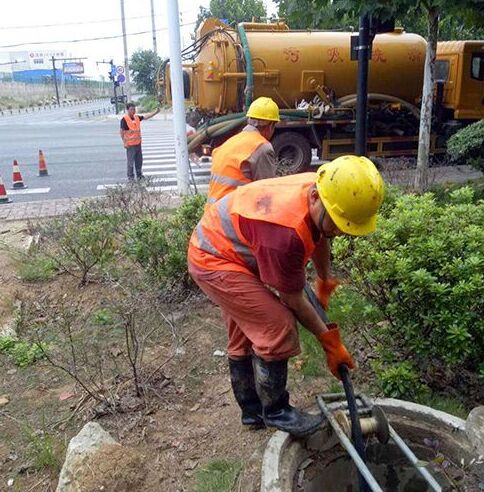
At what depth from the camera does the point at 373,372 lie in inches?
125

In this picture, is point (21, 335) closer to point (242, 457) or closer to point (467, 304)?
Answer: point (242, 457)

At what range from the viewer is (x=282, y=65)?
9695 millimetres

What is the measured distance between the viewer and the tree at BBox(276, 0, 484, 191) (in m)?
4.50

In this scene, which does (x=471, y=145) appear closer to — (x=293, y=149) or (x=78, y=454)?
(x=293, y=149)

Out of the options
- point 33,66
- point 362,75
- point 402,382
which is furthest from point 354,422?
point 33,66

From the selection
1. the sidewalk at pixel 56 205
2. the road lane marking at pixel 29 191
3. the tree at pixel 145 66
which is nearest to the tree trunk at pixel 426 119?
the sidewalk at pixel 56 205

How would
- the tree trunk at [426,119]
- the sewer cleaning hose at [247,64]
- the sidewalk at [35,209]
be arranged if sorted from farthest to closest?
the sewer cleaning hose at [247,64] → the sidewalk at [35,209] → the tree trunk at [426,119]

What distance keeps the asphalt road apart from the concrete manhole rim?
685cm

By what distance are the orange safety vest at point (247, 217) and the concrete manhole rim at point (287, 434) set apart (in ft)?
2.58

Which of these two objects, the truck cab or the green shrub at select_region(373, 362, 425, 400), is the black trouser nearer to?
the truck cab

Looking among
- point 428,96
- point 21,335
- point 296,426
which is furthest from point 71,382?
point 428,96

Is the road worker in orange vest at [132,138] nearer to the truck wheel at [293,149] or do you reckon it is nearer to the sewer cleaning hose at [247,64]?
the sewer cleaning hose at [247,64]

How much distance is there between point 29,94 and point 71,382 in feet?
207

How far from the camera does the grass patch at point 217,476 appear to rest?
247 cm
